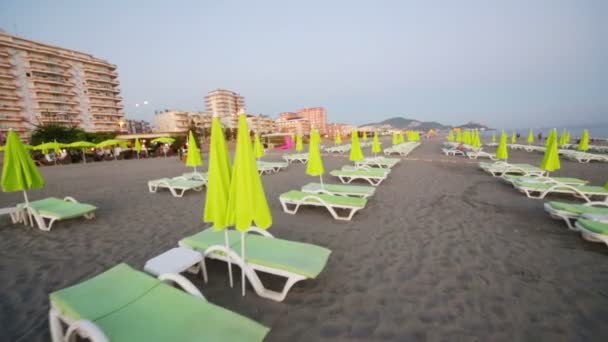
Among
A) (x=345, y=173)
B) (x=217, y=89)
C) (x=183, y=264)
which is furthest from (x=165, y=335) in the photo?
(x=217, y=89)

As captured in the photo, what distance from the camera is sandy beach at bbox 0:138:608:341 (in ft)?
7.66

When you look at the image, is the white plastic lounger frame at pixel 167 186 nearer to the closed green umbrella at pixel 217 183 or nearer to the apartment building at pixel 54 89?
the closed green umbrella at pixel 217 183

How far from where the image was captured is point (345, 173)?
8.78m

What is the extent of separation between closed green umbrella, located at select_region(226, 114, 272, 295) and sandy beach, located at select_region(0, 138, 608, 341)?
1015 millimetres

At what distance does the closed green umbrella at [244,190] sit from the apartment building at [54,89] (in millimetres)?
46104

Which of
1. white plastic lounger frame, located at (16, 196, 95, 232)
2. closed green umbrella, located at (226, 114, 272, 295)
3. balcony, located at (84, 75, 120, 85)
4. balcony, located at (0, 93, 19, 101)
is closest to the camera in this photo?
closed green umbrella, located at (226, 114, 272, 295)

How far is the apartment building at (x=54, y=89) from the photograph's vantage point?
38469 millimetres

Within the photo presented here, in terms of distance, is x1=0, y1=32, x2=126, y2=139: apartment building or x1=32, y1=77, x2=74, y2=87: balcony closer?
x1=0, y1=32, x2=126, y2=139: apartment building

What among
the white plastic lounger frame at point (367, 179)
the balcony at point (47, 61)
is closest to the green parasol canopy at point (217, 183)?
the white plastic lounger frame at point (367, 179)

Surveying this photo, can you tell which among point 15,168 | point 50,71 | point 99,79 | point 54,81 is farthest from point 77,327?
point 99,79

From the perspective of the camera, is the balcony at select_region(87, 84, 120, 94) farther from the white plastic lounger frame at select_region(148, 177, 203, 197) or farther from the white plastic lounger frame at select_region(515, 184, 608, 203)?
the white plastic lounger frame at select_region(515, 184, 608, 203)

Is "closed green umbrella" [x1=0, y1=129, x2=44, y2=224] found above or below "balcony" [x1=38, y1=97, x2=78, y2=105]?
below

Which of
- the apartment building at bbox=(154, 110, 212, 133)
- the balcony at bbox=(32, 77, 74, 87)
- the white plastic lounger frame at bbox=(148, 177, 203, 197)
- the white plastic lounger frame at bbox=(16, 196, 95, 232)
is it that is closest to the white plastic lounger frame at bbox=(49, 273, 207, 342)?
the white plastic lounger frame at bbox=(16, 196, 95, 232)

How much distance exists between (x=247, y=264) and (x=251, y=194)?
968 millimetres
